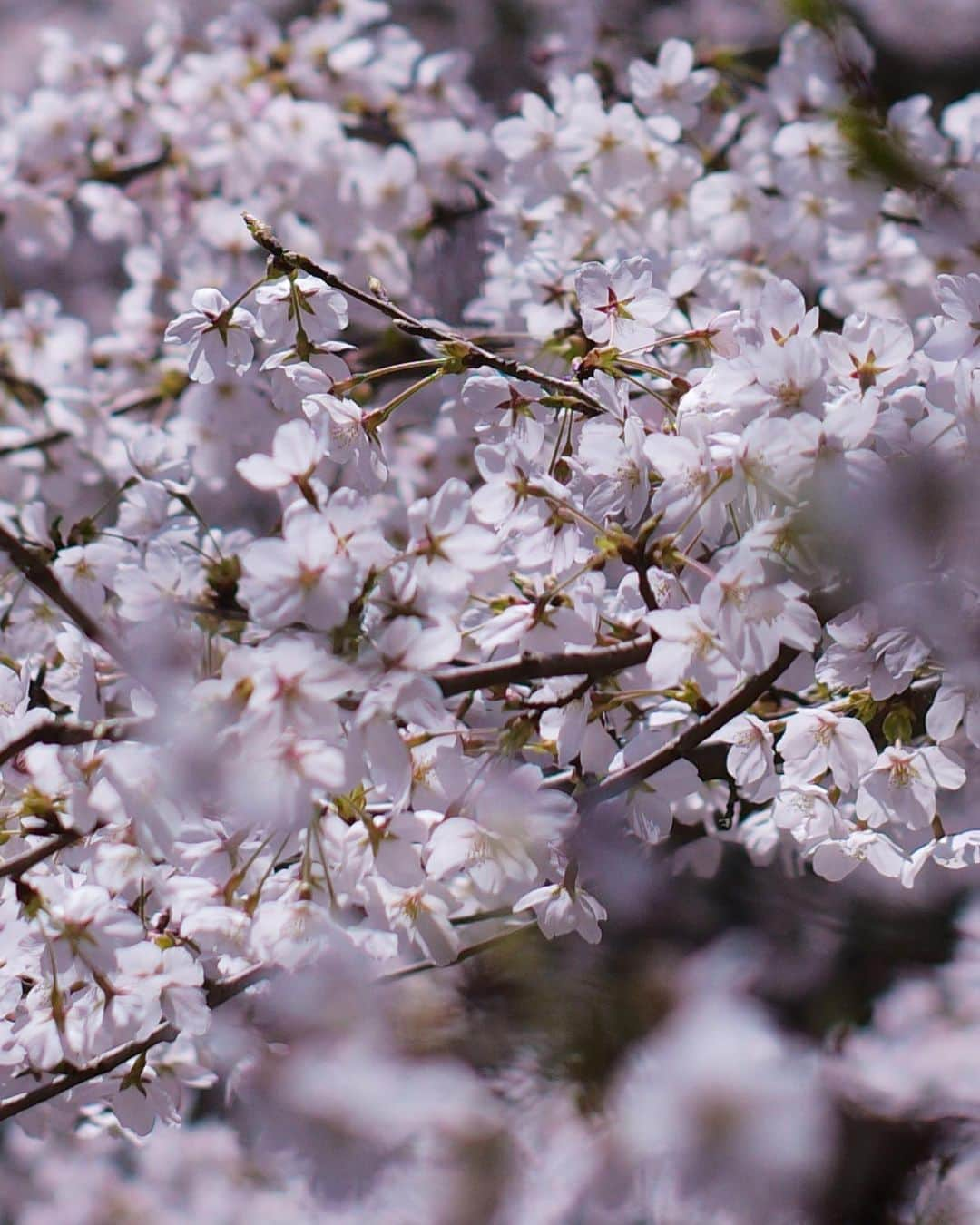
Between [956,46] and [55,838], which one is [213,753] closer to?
[55,838]

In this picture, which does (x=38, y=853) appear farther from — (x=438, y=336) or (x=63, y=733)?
(x=438, y=336)

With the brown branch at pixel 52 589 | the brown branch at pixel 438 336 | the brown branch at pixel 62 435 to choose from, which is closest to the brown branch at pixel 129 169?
the brown branch at pixel 62 435

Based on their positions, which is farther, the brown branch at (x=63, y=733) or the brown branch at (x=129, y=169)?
the brown branch at (x=129, y=169)

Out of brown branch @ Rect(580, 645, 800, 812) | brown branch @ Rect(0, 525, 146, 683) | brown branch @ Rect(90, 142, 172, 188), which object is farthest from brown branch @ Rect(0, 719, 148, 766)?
brown branch @ Rect(90, 142, 172, 188)

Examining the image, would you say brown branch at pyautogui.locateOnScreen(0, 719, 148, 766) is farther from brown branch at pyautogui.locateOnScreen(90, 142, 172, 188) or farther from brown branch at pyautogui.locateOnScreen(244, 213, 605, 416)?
brown branch at pyautogui.locateOnScreen(90, 142, 172, 188)

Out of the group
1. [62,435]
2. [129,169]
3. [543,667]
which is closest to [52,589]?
[543,667]

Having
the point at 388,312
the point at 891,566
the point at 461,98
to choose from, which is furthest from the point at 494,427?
the point at 461,98

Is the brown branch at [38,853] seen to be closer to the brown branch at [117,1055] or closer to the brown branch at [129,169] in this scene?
the brown branch at [117,1055]
